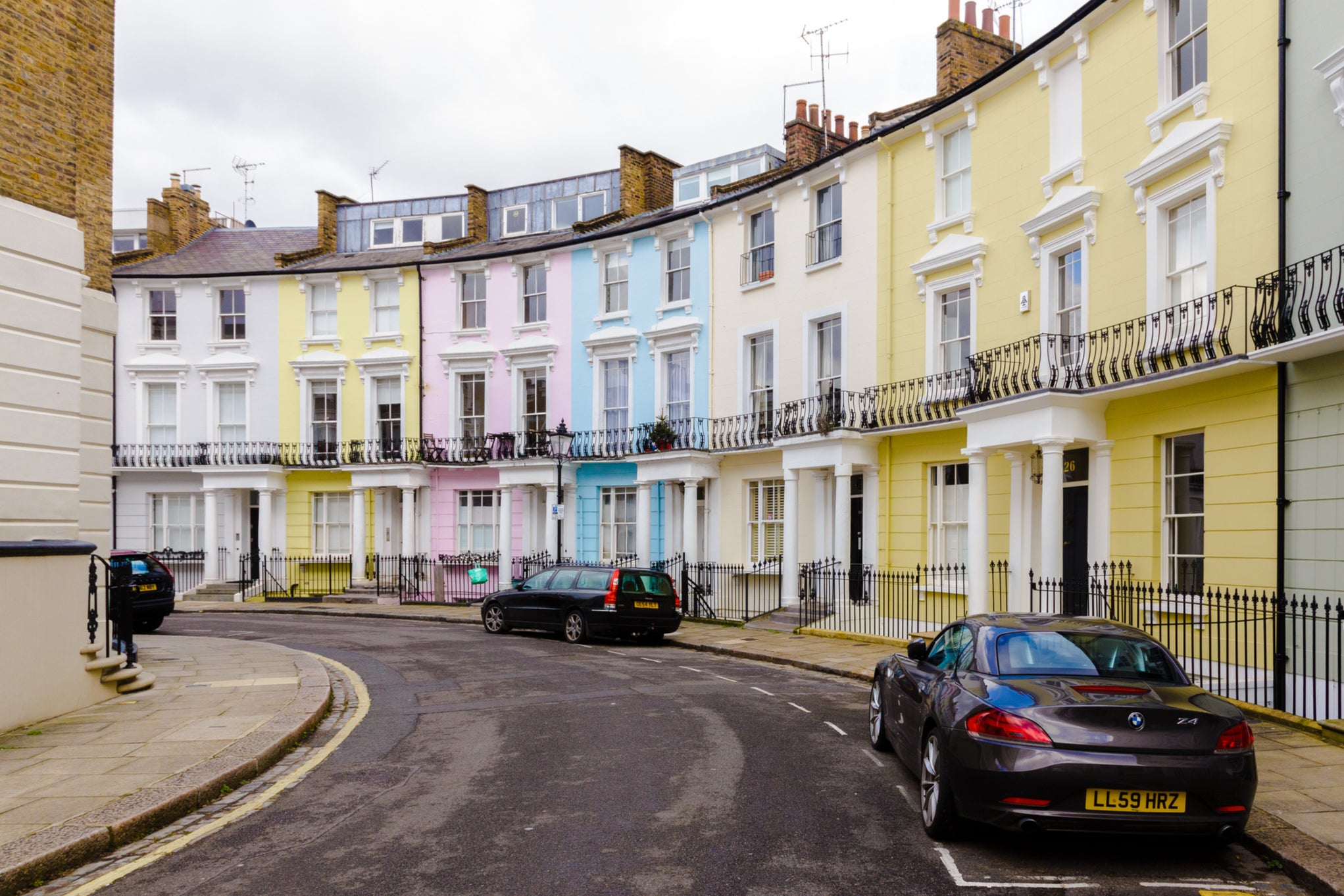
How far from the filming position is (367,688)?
13242 millimetres

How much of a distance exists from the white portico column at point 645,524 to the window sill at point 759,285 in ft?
18.6

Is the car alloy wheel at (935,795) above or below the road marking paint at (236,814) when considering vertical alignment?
above

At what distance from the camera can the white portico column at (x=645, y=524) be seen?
26.5 m

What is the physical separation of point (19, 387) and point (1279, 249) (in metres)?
14.0

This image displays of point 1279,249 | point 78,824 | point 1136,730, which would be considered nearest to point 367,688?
point 78,824

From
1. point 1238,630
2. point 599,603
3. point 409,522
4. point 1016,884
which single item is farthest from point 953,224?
point 409,522

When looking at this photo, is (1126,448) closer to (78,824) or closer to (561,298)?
(78,824)

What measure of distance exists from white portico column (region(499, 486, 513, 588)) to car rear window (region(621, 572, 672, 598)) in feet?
33.7

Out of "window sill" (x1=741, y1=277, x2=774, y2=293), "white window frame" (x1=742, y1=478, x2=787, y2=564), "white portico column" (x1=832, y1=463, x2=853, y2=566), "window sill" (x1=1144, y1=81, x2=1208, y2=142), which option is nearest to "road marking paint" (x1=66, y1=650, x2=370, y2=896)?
"white portico column" (x1=832, y1=463, x2=853, y2=566)

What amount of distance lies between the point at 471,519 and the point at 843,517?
1382cm

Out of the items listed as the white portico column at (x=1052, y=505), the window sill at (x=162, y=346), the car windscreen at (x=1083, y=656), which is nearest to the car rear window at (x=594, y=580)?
the white portico column at (x=1052, y=505)

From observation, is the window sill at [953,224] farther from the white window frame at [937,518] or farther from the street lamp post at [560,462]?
the street lamp post at [560,462]

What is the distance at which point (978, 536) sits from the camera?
16.8 metres

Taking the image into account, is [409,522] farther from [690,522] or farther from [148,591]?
[148,591]
